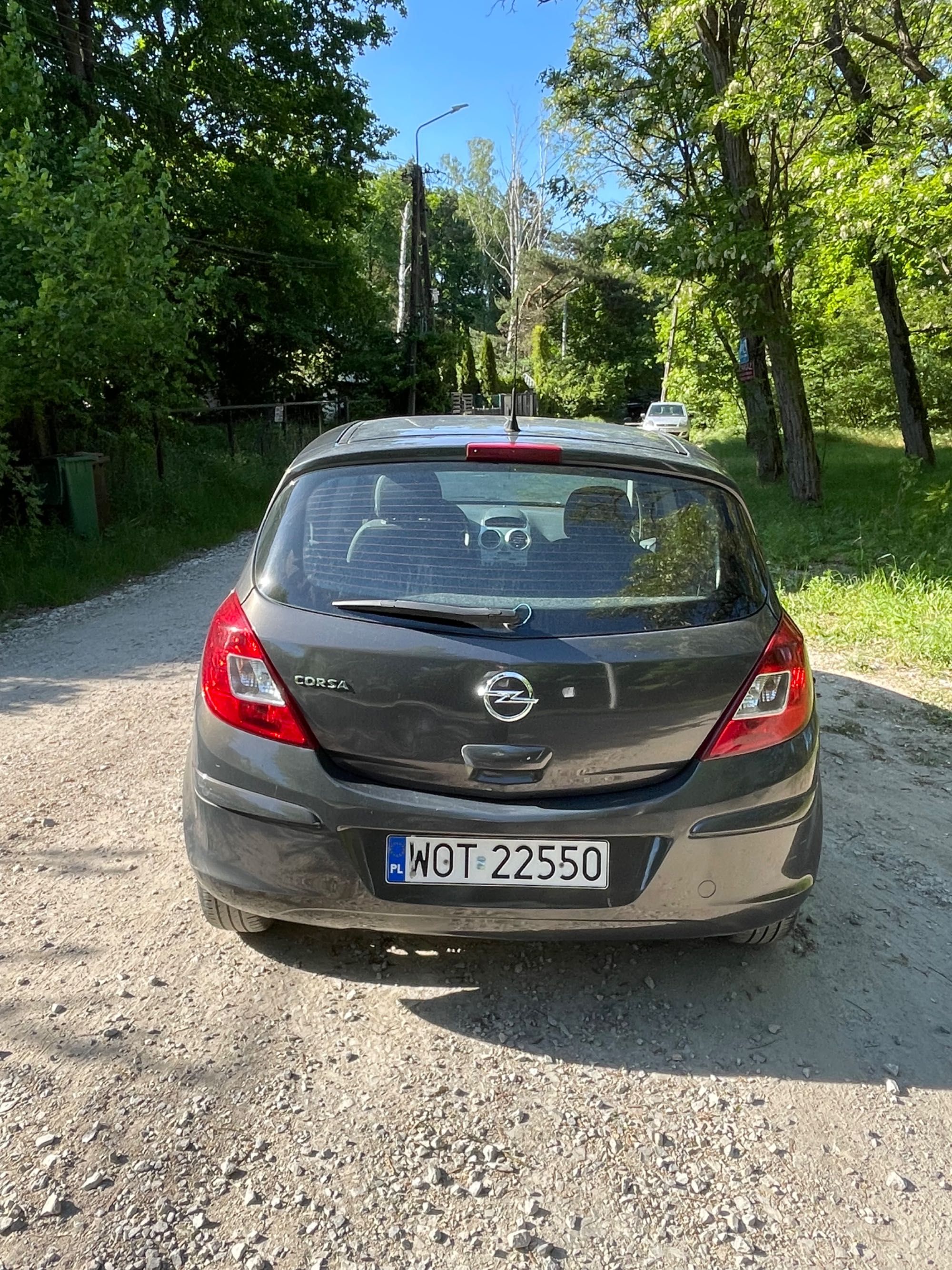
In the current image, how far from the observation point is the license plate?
2500 mm

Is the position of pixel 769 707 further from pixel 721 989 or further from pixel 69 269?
pixel 69 269

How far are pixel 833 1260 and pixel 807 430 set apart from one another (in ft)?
40.1

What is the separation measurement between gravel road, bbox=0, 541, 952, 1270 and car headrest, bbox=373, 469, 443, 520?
56.0 inches

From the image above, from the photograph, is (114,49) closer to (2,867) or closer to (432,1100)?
(2,867)

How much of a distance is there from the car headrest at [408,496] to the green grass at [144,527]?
6.76 m

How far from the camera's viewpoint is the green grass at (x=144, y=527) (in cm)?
895

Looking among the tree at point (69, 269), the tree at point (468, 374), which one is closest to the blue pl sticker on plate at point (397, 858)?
the tree at point (69, 269)

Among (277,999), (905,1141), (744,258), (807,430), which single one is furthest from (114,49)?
(905,1141)

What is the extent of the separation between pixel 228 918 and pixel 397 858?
778 millimetres

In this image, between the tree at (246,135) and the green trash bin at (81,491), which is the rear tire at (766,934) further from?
the tree at (246,135)

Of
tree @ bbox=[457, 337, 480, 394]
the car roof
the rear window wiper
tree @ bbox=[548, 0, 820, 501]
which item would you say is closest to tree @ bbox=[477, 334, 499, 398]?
tree @ bbox=[457, 337, 480, 394]

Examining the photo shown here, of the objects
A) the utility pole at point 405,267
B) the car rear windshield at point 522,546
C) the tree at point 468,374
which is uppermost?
the utility pole at point 405,267

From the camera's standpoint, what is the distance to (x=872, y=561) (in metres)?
9.05

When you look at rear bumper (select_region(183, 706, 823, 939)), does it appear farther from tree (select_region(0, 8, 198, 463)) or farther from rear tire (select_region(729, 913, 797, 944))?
tree (select_region(0, 8, 198, 463))
